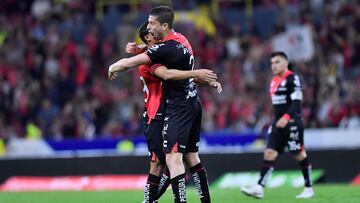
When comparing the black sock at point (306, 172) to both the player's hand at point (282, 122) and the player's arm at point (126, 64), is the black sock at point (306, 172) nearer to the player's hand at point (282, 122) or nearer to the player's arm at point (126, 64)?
the player's hand at point (282, 122)

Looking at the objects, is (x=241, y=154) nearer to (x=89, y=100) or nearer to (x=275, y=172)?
(x=275, y=172)

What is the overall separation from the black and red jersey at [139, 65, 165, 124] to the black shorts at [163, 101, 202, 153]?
0.52 feet

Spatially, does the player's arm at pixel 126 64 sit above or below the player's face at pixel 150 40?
below

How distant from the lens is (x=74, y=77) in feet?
90.5

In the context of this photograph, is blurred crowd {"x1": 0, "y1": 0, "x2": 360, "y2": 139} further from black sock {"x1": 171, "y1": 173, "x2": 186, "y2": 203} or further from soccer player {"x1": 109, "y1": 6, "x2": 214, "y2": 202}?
black sock {"x1": 171, "y1": 173, "x2": 186, "y2": 203}

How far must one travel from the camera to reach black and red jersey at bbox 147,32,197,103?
11.0 meters

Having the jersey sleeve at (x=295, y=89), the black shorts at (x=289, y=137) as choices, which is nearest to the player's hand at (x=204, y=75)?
the jersey sleeve at (x=295, y=89)

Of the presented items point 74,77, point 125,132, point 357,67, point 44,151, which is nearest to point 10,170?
point 44,151

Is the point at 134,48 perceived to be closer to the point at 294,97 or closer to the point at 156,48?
the point at 156,48

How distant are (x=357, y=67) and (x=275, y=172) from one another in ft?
21.0

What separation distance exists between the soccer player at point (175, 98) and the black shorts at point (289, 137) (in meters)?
4.40

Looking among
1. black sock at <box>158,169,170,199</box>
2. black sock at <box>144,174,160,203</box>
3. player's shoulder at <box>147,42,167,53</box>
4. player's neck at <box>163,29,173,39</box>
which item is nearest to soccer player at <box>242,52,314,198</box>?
black sock at <box>158,169,170,199</box>

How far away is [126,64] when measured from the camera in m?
10.7

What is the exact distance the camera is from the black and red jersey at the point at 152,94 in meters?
11.4
